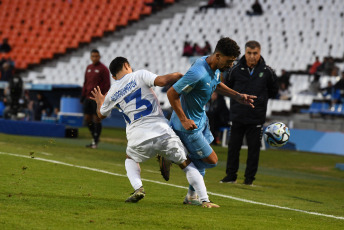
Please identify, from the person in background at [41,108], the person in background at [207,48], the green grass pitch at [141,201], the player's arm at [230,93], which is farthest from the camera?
the person in background at [207,48]

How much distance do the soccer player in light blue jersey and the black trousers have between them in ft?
10.9

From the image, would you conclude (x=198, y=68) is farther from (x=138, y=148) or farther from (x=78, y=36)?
(x=78, y=36)

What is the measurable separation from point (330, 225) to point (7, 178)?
13.1 ft

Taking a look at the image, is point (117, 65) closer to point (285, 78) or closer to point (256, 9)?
point (285, 78)

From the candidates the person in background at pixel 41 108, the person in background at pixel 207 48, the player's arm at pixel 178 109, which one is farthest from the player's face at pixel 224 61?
the person in background at pixel 207 48

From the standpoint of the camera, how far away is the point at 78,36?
34.0 metres

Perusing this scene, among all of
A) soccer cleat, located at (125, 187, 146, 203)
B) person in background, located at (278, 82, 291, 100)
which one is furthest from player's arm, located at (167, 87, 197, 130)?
person in background, located at (278, 82, 291, 100)

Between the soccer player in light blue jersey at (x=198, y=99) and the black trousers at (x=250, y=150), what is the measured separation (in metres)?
3.32

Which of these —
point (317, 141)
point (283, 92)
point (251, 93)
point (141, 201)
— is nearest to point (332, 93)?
point (283, 92)

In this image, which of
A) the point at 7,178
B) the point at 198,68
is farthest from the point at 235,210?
the point at 7,178

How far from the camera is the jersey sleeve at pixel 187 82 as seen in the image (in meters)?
6.93

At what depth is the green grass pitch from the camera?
243 inches

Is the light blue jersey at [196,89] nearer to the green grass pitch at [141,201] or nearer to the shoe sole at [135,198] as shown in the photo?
the shoe sole at [135,198]

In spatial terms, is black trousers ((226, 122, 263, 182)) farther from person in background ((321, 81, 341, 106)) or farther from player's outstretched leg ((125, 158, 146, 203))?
person in background ((321, 81, 341, 106))
